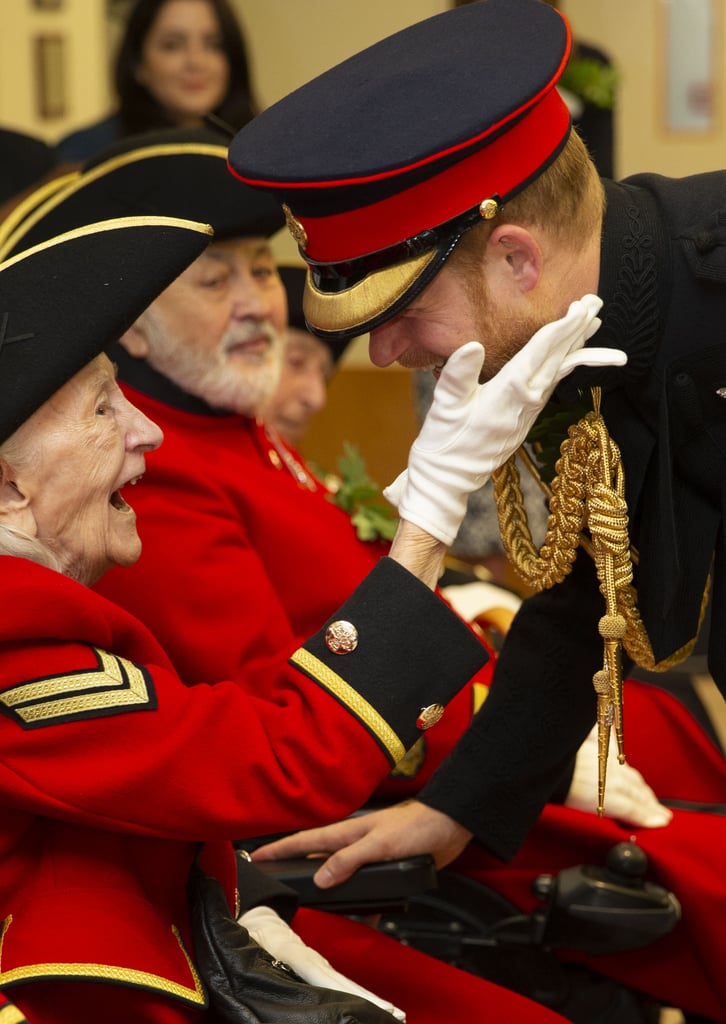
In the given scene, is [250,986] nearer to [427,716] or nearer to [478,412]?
[427,716]

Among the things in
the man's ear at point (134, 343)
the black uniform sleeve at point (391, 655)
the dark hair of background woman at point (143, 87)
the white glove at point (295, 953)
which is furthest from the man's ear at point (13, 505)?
the dark hair of background woman at point (143, 87)

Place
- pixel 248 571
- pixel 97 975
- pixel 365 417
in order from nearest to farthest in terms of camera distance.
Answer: pixel 97 975, pixel 248 571, pixel 365 417

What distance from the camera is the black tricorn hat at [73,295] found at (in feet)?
4.76

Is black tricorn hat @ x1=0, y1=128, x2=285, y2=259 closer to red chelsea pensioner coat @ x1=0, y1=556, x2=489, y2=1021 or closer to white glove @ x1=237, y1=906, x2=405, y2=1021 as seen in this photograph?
red chelsea pensioner coat @ x1=0, y1=556, x2=489, y2=1021

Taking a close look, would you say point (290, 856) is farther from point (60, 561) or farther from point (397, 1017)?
point (60, 561)

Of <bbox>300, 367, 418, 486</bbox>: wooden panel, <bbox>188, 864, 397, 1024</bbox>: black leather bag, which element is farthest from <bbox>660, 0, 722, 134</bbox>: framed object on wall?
<bbox>188, 864, 397, 1024</bbox>: black leather bag

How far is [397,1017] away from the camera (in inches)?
61.3

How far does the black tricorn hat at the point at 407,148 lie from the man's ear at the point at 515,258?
0.13 ft

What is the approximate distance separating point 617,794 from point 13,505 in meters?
1.06

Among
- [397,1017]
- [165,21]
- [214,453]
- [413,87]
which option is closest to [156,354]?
[214,453]

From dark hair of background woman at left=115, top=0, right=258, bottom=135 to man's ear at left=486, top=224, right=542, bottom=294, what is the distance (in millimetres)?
2655

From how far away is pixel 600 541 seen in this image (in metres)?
1.59

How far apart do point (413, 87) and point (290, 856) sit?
106 centimetres

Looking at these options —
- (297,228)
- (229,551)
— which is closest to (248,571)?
(229,551)
